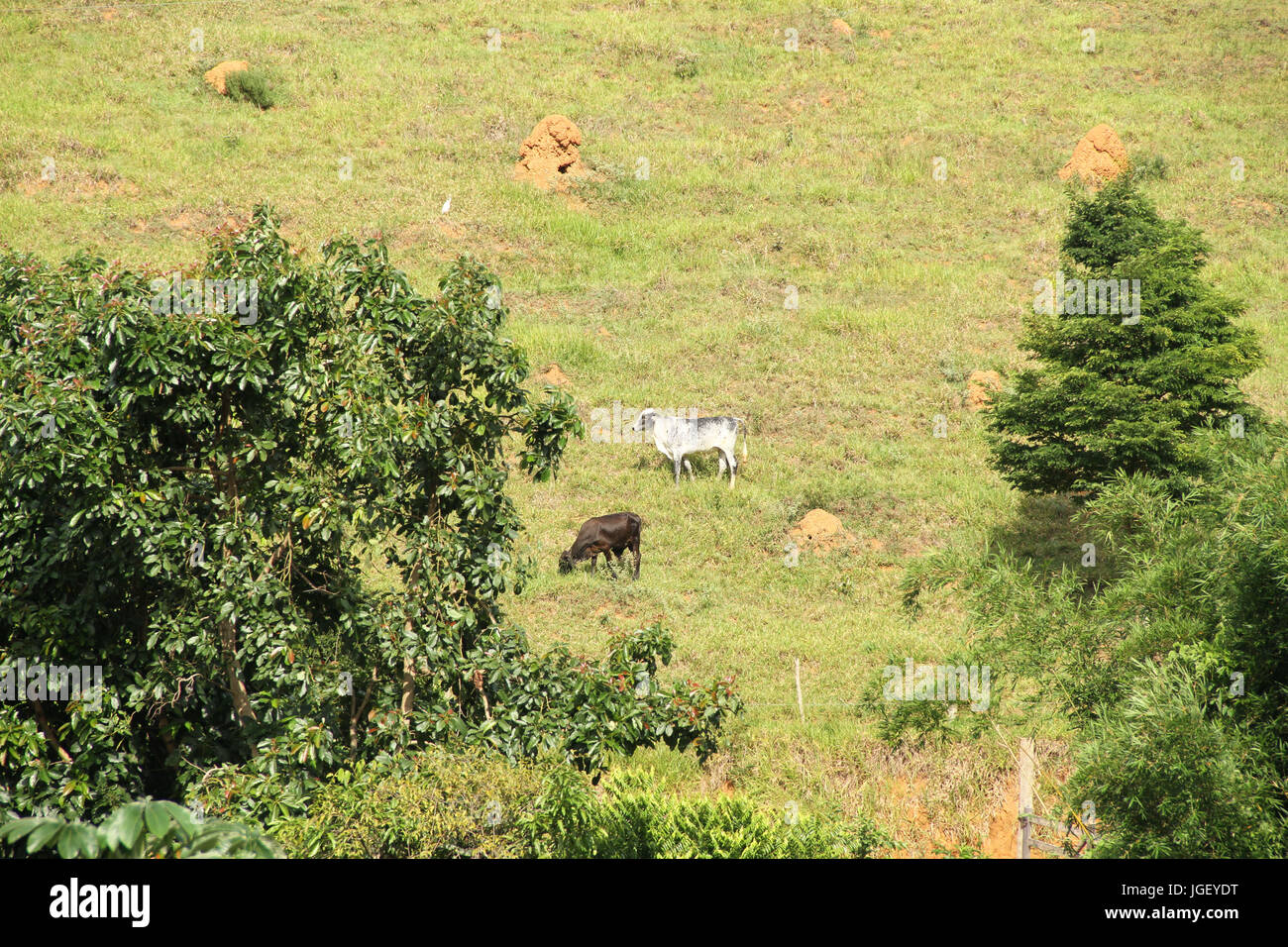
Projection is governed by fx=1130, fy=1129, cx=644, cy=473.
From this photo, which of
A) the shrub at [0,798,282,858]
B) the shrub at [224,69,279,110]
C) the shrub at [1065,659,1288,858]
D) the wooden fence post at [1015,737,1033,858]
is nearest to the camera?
the shrub at [0,798,282,858]

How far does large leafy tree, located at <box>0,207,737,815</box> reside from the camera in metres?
8.64

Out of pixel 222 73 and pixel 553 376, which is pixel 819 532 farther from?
pixel 222 73

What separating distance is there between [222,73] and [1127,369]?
31.0 m

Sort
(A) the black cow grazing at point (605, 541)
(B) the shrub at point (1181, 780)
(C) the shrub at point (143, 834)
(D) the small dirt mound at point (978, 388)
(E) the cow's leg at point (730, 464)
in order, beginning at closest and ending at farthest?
1. (C) the shrub at point (143, 834)
2. (B) the shrub at point (1181, 780)
3. (A) the black cow grazing at point (605, 541)
4. (E) the cow's leg at point (730, 464)
5. (D) the small dirt mound at point (978, 388)

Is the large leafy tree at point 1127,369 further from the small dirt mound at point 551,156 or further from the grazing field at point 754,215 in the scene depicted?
the small dirt mound at point 551,156

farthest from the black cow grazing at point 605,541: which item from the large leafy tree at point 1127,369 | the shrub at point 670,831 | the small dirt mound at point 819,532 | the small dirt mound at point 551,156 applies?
the small dirt mound at point 551,156

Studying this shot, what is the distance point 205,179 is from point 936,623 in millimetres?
25518

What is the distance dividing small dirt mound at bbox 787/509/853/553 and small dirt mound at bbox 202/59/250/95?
89.1ft

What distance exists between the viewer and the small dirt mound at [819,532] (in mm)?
20328

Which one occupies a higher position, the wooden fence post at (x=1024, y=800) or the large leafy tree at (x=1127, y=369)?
the large leafy tree at (x=1127, y=369)

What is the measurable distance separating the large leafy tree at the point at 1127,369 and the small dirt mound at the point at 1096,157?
687 inches

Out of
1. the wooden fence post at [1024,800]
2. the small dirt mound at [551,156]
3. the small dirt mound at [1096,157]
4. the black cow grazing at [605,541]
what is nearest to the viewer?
the wooden fence post at [1024,800]

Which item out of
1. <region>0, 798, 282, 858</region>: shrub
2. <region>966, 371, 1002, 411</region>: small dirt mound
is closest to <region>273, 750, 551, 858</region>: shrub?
<region>0, 798, 282, 858</region>: shrub

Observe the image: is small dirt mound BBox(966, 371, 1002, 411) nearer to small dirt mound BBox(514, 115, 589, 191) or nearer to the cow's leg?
the cow's leg
